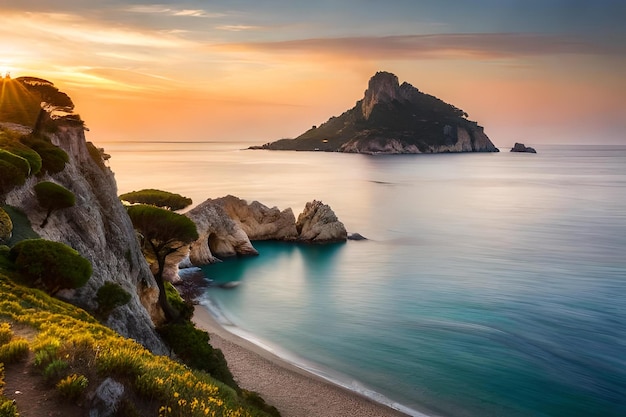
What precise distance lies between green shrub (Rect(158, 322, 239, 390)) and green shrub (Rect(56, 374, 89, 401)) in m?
12.9

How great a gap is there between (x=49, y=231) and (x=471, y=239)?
6587cm

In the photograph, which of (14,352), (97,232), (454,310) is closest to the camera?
(14,352)

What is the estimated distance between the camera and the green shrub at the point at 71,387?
9.03 meters

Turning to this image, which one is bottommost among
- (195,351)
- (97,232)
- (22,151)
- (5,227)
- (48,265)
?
(195,351)

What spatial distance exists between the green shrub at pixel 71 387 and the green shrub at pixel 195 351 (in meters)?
12.9

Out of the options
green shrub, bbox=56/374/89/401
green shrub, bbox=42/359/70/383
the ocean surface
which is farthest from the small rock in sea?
green shrub, bbox=56/374/89/401

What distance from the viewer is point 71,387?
29.8 ft

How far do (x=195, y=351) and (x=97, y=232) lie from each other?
6.97 metres

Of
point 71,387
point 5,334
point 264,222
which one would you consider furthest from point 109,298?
point 264,222

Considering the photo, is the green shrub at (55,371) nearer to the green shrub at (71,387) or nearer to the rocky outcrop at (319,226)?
the green shrub at (71,387)

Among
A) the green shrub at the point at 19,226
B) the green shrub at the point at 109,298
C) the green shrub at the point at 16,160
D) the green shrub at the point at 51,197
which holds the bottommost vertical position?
the green shrub at the point at 109,298

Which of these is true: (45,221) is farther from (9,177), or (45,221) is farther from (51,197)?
(9,177)

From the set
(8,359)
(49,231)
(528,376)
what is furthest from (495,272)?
(8,359)

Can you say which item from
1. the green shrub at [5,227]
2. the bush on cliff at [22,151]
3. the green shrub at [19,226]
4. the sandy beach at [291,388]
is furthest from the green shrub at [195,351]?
the bush on cliff at [22,151]
